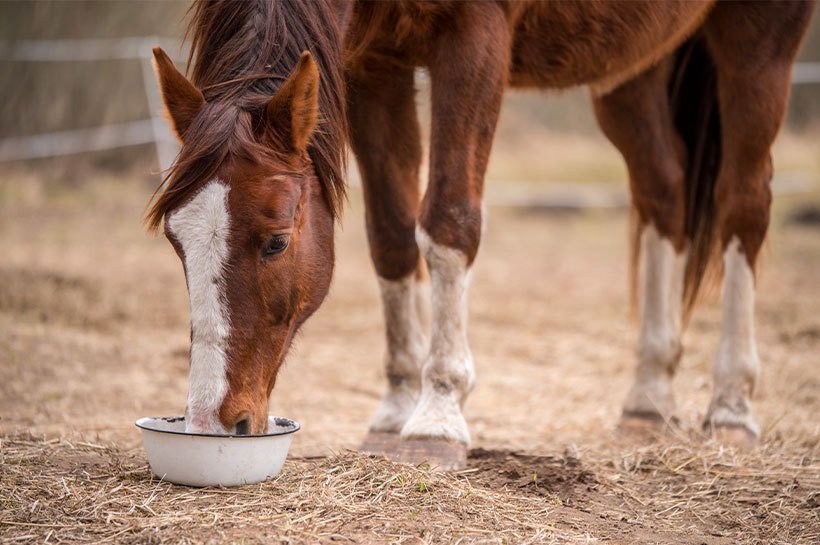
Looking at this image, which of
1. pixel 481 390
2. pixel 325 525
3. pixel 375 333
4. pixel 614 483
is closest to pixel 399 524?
pixel 325 525

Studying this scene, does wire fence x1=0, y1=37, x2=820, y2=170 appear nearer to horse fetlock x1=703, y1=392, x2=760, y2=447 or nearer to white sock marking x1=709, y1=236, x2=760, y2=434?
white sock marking x1=709, y1=236, x2=760, y2=434

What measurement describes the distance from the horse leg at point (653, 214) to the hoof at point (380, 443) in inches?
49.9

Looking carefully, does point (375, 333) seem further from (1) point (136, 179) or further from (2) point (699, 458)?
(1) point (136, 179)

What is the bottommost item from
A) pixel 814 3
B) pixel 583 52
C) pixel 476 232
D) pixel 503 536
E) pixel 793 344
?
pixel 503 536

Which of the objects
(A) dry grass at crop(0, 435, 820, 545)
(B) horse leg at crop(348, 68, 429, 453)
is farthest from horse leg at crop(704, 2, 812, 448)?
(B) horse leg at crop(348, 68, 429, 453)

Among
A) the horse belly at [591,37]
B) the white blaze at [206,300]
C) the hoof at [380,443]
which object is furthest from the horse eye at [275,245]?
the horse belly at [591,37]

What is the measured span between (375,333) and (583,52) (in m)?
3.02

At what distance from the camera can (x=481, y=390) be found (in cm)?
492

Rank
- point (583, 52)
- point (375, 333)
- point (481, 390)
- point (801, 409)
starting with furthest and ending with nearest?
point (375, 333)
point (481, 390)
point (801, 409)
point (583, 52)

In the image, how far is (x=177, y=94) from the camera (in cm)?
250

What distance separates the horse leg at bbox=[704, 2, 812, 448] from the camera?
3.92m

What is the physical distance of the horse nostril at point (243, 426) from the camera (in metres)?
2.34

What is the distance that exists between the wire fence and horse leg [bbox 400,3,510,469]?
8284mm

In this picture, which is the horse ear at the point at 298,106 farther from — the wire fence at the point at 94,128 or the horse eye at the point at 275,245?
the wire fence at the point at 94,128
